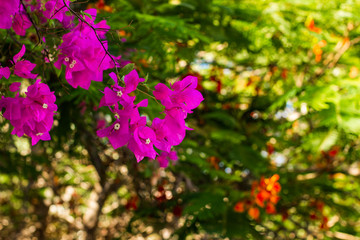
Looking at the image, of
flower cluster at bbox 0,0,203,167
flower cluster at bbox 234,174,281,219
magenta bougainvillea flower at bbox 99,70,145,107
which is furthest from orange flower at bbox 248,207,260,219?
magenta bougainvillea flower at bbox 99,70,145,107

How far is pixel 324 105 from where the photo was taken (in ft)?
6.41

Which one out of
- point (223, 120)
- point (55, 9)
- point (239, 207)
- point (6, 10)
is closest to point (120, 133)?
point (6, 10)

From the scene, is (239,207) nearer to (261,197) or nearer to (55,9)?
(261,197)

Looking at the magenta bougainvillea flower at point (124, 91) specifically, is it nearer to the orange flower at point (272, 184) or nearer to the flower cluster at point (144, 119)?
the flower cluster at point (144, 119)

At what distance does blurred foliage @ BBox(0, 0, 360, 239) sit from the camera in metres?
2.00

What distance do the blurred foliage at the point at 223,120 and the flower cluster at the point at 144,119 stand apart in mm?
292

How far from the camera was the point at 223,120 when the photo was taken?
10.1 feet

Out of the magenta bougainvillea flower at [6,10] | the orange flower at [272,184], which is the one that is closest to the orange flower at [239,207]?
the orange flower at [272,184]

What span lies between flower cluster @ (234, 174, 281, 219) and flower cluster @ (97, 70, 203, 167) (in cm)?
178

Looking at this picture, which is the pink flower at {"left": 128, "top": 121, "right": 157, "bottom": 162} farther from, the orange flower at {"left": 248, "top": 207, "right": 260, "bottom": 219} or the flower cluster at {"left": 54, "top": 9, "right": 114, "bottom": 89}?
the orange flower at {"left": 248, "top": 207, "right": 260, "bottom": 219}

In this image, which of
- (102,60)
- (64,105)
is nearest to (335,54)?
(64,105)

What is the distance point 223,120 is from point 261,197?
0.76 meters

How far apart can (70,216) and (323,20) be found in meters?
4.09

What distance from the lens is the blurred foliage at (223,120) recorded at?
2.00 m
